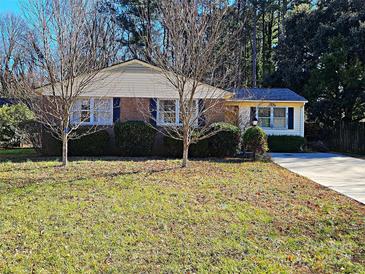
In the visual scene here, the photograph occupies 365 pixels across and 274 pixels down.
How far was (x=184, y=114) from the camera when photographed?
34.8 feet

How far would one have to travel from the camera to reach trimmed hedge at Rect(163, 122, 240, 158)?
538 inches

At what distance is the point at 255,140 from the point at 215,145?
1.70m

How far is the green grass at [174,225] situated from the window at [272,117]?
10.5 metres

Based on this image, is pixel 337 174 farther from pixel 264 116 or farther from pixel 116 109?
pixel 116 109

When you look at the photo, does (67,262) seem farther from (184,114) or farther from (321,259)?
(184,114)

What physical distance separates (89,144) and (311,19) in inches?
706

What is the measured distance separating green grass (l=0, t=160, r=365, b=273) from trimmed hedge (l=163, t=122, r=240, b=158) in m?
4.85

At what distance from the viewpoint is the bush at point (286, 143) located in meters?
18.3

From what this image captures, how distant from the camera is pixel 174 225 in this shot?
17.3ft

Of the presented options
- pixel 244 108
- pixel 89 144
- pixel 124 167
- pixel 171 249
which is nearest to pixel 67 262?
pixel 171 249

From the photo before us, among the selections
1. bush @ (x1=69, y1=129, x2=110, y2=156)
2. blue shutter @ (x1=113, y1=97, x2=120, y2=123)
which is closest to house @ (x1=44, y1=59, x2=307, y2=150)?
blue shutter @ (x1=113, y1=97, x2=120, y2=123)

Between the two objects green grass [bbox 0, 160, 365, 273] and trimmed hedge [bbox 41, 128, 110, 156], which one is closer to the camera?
green grass [bbox 0, 160, 365, 273]

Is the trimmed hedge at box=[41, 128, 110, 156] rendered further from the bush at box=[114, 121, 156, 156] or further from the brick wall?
the brick wall

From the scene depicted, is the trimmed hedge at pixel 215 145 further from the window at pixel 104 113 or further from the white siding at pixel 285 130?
the white siding at pixel 285 130
